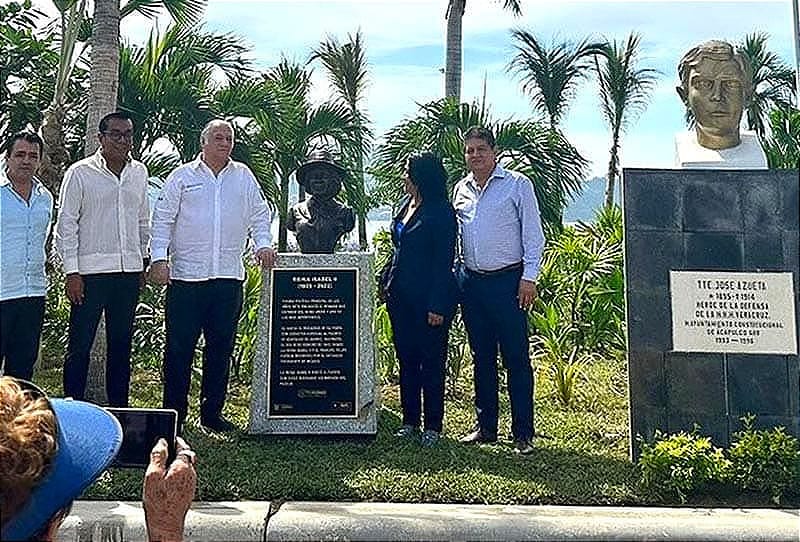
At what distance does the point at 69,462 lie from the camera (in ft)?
4.37

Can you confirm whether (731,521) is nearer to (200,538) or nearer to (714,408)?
(714,408)

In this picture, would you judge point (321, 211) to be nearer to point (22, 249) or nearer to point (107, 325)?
point (107, 325)

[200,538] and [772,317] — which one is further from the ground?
[772,317]

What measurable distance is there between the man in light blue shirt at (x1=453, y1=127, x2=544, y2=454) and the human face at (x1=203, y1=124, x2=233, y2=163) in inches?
55.0

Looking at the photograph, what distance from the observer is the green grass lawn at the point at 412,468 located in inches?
184

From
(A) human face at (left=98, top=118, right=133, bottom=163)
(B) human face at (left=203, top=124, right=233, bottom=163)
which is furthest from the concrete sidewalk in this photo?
(B) human face at (left=203, top=124, right=233, bottom=163)

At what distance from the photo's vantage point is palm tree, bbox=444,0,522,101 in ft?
46.5

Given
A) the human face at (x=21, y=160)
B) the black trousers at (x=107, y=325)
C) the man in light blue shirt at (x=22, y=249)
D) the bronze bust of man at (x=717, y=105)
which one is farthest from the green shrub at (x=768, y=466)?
the human face at (x=21, y=160)

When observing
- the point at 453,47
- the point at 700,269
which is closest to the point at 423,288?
the point at 700,269

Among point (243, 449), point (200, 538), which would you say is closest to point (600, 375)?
point (243, 449)

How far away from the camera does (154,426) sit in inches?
78.3

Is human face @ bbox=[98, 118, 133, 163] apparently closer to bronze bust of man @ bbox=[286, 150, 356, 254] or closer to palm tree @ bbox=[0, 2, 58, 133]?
bronze bust of man @ bbox=[286, 150, 356, 254]

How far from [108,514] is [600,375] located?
4967mm

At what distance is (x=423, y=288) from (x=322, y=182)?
3.49 feet
